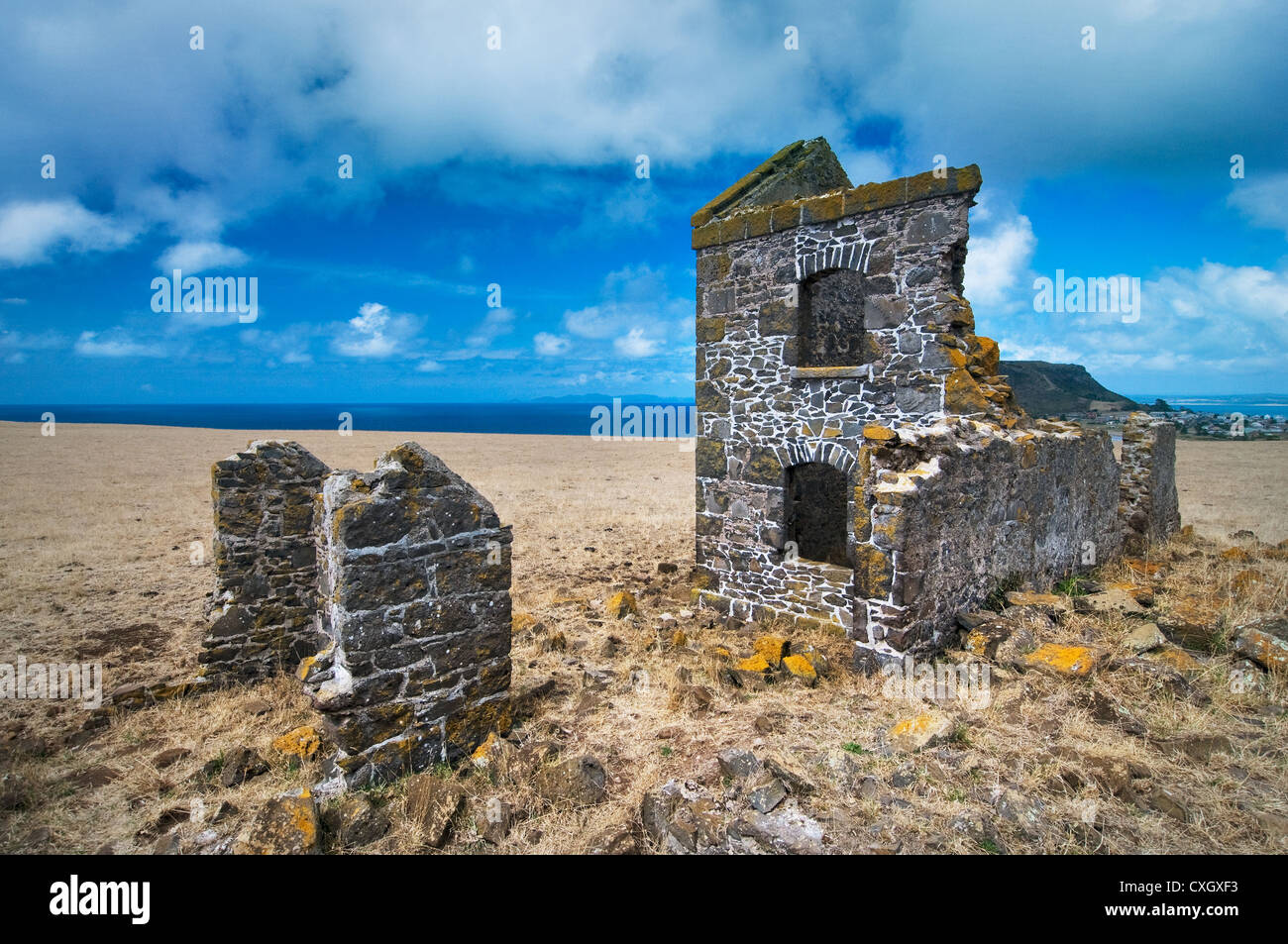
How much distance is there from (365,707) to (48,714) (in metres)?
4.81

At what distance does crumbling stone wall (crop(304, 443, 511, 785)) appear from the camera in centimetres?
489

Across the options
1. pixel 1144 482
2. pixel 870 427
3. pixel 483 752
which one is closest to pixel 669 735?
pixel 483 752

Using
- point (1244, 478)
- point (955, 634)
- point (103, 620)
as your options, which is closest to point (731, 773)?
point (955, 634)

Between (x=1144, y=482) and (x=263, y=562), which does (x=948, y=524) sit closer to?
(x=263, y=562)

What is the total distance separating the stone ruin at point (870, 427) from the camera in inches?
265

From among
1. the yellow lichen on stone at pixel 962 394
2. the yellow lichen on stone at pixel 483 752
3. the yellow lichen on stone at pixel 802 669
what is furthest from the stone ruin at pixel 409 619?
the yellow lichen on stone at pixel 962 394

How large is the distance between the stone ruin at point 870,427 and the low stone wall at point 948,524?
24mm

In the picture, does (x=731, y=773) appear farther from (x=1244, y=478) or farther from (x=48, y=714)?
(x=1244, y=478)

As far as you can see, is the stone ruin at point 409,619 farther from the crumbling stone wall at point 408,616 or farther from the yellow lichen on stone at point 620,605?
the yellow lichen on stone at point 620,605

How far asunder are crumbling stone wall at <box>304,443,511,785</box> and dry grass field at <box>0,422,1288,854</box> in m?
0.43

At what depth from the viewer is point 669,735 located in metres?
5.66

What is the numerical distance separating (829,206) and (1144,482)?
30.6 ft

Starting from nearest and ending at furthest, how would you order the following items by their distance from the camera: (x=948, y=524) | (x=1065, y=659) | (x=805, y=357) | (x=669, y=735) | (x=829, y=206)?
(x=669, y=735) → (x=1065, y=659) → (x=948, y=524) → (x=829, y=206) → (x=805, y=357)

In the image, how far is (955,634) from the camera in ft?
23.6
